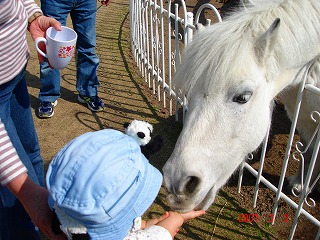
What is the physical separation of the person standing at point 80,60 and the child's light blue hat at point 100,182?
272cm

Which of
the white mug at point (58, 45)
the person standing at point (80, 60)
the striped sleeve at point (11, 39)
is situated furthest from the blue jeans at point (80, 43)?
the striped sleeve at point (11, 39)

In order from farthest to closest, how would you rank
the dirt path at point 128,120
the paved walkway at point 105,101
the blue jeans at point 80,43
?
1. the paved walkway at point 105,101
2. the blue jeans at point 80,43
3. the dirt path at point 128,120

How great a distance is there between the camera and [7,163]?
4.02 ft

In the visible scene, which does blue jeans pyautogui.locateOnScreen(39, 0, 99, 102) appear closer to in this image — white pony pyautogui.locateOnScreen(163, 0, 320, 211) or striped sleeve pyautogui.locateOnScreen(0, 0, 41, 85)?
striped sleeve pyautogui.locateOnScreen(0, 0, 41, 85)

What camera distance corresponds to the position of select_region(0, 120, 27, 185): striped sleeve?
122 centimetres

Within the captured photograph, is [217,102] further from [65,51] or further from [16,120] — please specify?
[16,120]

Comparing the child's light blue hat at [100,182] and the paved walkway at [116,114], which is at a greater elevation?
the child's light blue hat at [100,182]

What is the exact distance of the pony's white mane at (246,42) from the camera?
1702mm

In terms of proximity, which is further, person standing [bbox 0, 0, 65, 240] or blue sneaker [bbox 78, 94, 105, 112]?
blue sneaker [bbox 78, 94, 105, 112]

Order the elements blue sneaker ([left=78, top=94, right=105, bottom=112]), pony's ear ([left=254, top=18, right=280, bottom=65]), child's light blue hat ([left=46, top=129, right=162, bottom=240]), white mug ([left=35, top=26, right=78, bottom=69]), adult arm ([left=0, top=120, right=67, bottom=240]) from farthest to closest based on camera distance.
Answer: blue sneaker ([left=78, top=94, right=105, bottom=112]) < white mug ([left=35, top=26, right=78, bottom=69]) < pony's ear ([left=254, top=18, right=280, bottom=65]) < adult arm ([left=0, top=120, right=67, bottom=240]) < child's light blue hat ([left=46, top=129, right=162, bottom=240])

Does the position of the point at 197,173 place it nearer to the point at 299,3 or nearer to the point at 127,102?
the point at 299,3

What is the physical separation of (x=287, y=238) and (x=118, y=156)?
1987mm

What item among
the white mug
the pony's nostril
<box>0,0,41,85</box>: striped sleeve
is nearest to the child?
the pony's nostril

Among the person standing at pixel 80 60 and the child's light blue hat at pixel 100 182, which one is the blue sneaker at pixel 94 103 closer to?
the person standing at pixel 80 60
